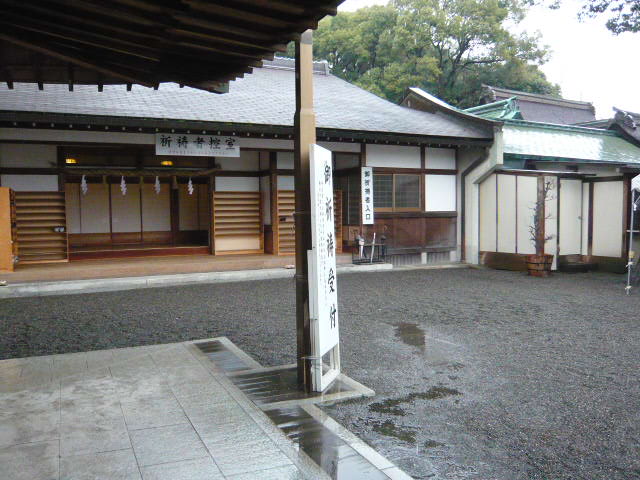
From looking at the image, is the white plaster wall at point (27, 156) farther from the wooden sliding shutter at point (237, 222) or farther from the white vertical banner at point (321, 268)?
the white vertical banner at point (321, 268)

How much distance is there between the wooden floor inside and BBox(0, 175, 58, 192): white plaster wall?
149 cm

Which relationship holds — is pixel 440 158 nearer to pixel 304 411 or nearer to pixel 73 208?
pixel 73 208

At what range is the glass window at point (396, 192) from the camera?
1258cm

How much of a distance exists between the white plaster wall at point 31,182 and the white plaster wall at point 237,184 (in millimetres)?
3423

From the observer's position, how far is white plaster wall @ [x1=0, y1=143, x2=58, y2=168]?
984cm

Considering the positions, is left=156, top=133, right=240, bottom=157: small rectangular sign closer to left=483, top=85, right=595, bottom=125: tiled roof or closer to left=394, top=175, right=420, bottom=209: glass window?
left=394, top=175, right=420, bottom=209: glass window

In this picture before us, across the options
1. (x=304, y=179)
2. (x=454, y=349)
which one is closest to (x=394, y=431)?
(x=304, y=179)

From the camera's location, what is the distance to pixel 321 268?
4.17 metres

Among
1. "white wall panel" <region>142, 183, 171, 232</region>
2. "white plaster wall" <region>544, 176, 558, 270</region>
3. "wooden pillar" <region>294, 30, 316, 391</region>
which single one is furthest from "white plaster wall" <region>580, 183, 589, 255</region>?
"white wall panel" <region>142, 183, 171, 232</region>

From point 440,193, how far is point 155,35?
10.7 m

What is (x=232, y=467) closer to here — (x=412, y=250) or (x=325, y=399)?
(x=325, y=399)

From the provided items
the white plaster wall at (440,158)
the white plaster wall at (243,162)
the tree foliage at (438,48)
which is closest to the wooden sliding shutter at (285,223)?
the white plaster wall at (243,162)

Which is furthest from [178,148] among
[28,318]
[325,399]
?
[325,399]

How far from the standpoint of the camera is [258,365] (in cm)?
500
